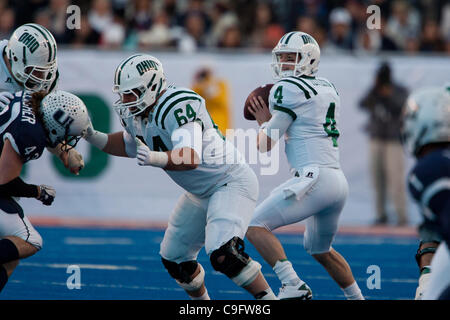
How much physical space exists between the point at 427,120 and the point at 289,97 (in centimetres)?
184

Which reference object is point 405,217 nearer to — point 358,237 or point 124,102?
point 358,237

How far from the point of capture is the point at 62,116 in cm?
488

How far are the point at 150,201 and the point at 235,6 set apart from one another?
3358 mm

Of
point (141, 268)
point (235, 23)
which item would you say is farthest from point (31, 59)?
point (235, 23)

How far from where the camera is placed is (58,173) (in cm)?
1088

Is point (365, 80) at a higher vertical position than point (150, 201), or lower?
higher

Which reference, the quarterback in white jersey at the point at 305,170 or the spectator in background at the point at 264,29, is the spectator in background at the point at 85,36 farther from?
the quarterback in white jersey at the point at 305,170

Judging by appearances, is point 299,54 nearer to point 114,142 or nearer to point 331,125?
point 331,125

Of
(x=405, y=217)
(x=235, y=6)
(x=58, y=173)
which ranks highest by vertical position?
(x=235, y=6)

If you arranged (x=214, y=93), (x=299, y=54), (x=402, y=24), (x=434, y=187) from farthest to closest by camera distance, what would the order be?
(x=402, y=24) → (x=214, y=93) → (x=299, y=54) → (x=434, y=187)

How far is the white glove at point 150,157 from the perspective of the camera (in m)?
4.66

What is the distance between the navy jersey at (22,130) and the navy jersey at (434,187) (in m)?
2.22
